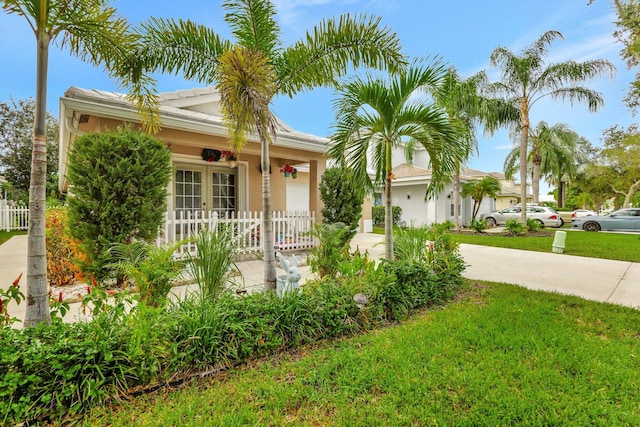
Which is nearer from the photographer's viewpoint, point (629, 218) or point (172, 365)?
point (172, 365)

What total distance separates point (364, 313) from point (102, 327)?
2.70m

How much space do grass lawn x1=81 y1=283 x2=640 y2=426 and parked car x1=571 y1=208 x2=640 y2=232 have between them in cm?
1807

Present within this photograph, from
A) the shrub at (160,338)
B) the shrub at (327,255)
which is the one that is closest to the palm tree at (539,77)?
the shrub at (327,255)

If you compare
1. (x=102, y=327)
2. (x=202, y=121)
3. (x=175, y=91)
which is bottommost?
(x=102, y=327)

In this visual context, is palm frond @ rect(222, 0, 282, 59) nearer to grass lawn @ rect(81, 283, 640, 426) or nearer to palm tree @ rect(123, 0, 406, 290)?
palm tree @ rect(123, 0, 406, 290)

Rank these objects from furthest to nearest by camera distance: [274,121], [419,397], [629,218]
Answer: [629,218] < [274,121] < [419,397]

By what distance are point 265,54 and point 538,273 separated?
22.7 ft

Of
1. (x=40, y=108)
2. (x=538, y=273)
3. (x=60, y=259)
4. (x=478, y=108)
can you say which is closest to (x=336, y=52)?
(x=40, y=108)

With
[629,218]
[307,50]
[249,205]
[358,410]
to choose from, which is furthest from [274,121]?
[629,218]

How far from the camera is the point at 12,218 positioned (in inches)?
667

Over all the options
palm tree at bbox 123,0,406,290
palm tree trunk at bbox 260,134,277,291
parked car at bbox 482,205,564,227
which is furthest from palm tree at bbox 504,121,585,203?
palm tree trunk at bbox 260,134,277,291

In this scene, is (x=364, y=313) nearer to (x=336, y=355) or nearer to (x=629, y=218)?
(x=336, y=355)

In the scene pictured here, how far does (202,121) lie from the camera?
7.36 meters

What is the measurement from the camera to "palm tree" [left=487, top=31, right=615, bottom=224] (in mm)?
13222
